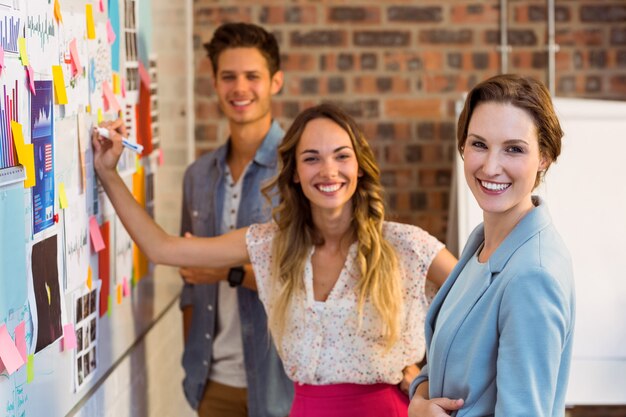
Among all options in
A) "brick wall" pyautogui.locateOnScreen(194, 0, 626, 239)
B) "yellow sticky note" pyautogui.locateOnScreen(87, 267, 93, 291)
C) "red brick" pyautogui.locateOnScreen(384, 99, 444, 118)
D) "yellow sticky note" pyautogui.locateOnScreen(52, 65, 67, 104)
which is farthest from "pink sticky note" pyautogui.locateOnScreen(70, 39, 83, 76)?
"red brick" pyautogui.locateOnScreen(384, 99, 444, 118)

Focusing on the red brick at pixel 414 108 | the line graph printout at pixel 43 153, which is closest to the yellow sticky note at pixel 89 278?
the line graph printout at pixel 43 153

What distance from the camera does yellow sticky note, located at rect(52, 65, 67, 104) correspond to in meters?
2.08

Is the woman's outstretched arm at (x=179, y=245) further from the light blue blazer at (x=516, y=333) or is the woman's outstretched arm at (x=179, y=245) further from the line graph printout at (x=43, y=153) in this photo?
the light blue blazer at (x=516, y=333)

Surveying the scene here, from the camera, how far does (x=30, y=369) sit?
6.33ft

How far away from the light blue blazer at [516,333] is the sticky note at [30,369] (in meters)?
0.77

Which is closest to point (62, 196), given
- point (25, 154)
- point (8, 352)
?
point (25, 154)

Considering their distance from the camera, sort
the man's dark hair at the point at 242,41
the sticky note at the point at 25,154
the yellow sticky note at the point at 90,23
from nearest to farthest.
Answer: the sticky note at the point at 25,154 < the yellow sticky note at the point at 90,23 < the man's dark hair at the point at 242,41

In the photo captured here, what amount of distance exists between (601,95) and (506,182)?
249cm

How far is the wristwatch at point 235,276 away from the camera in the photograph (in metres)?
2.85

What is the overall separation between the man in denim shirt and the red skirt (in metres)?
0.51

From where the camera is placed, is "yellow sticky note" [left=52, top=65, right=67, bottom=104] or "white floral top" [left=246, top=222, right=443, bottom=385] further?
"white floral top" [left=246, top=222, right=443, bottom=385]

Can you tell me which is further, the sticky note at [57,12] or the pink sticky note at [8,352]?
the sticky note at [57,12]

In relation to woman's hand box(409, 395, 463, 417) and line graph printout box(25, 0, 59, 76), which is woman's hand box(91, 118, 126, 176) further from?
woman's hand box(409, 395, 463, 417)

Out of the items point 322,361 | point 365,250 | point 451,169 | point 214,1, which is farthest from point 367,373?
point 214,1
